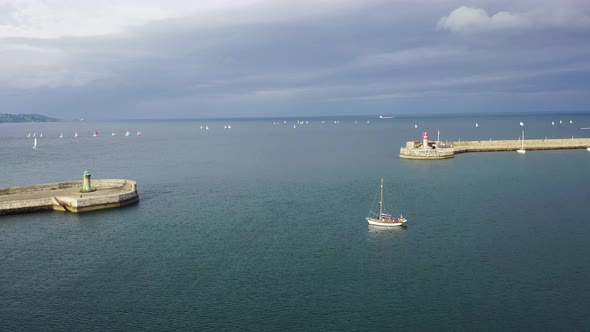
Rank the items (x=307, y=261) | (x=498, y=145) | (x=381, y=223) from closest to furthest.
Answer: (x=307, y=261)
(x=381, y=223)
(x=498, y=145)

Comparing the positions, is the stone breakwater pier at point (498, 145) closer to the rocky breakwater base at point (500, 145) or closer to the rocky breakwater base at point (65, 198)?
the rocky breakwater base at point (500, 145)

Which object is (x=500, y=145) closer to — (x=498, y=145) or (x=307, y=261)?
(x=498, y=145)

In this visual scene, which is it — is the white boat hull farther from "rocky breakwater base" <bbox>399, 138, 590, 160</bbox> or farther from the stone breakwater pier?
"rocky breakwater base" <bbox>399, 138, 590, 160</bbox>

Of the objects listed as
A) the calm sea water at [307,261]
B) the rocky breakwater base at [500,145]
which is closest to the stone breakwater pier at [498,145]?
the rocky breakwater base at [500,145]

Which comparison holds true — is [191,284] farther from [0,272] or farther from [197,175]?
[197,175]

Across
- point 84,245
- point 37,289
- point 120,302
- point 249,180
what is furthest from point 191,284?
point 249,180

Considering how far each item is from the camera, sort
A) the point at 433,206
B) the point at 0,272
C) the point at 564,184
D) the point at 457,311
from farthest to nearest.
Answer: the point at 564,184 < the point at 433,206 < the point at 0,272 < the point at 457,311

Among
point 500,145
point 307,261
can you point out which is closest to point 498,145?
point 500,145

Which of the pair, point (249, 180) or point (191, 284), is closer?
point (191, 284)
